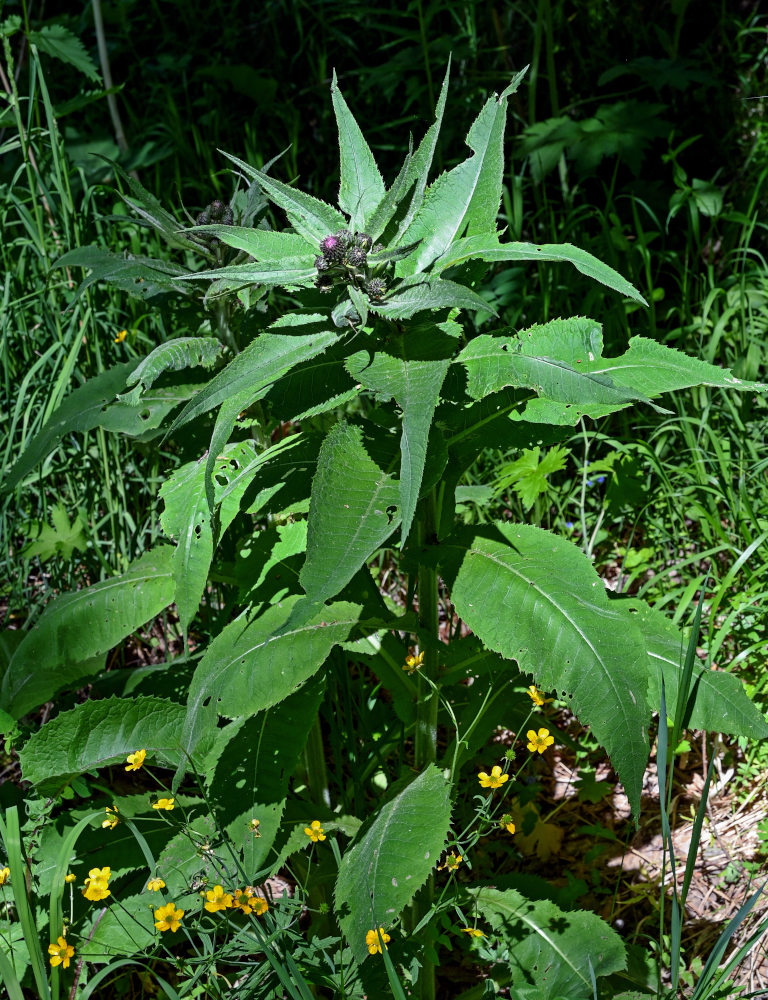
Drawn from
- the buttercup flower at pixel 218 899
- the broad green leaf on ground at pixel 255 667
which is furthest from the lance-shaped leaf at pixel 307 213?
the buttercup flower at pixel 218 899

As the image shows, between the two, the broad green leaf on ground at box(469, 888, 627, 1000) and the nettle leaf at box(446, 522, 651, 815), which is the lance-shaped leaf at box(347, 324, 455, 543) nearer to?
the nettle leaf at box(446, 522, 651, 815)

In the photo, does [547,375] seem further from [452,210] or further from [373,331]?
[452,210]

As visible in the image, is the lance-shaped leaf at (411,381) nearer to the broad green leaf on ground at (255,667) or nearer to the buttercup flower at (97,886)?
the broad green leaf on ground at (255,667)

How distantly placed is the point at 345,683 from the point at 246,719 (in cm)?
45

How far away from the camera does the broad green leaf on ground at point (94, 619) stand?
1.92m

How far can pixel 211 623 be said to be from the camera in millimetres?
2553

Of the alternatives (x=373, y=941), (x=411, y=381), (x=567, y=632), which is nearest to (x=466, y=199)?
(x=411, y=381)

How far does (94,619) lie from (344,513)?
0.77m

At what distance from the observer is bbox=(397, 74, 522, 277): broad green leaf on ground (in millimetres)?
1646

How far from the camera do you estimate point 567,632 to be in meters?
1.49

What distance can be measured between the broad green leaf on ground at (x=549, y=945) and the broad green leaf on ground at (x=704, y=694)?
0.46 m

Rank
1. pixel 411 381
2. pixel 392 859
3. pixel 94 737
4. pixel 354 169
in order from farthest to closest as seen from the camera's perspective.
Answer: pixel 94 737 → pixel 354 169 → pixel 392 859 → pixel 411 381

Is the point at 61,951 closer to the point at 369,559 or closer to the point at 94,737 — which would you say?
the point at 94,737

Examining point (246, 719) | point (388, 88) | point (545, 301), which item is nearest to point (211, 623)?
point (246, 719)
